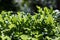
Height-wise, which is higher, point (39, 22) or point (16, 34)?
point (39, 22)

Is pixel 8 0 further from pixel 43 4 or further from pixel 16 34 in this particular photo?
pixel 16 34

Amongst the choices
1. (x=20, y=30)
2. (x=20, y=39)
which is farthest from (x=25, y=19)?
(x=20, y=39)

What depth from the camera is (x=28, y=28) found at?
321cm

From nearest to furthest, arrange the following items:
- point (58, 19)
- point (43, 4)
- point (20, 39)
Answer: point (20, 39)
point (58, 19)
point (43, 4)

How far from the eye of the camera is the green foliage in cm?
305

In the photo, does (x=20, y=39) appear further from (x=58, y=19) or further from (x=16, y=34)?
(x=58, y=19)

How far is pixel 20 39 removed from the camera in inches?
118

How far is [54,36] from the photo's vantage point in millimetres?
3086

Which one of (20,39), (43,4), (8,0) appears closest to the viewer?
(20,39)

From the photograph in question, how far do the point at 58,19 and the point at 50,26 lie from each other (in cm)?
52

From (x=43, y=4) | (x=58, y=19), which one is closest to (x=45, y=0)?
(x=43, y=4)

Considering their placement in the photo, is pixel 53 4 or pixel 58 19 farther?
pixel 53 4

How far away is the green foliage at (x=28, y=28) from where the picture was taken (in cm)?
305

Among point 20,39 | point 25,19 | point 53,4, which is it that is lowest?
point 20,39
